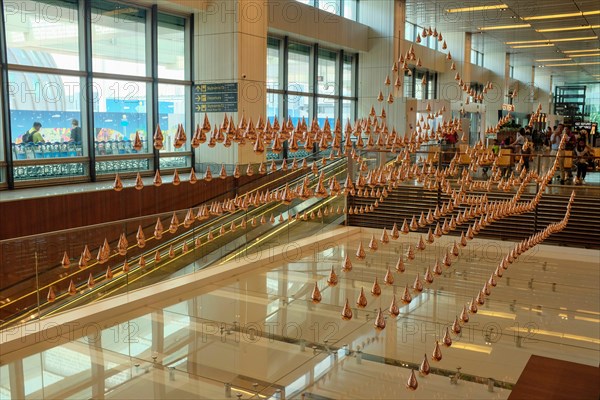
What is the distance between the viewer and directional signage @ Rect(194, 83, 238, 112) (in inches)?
500

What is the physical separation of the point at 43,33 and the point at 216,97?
148 inches

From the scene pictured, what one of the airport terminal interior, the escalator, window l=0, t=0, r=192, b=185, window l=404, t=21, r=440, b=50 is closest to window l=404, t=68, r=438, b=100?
window l=404, t=21, r=440, b=50

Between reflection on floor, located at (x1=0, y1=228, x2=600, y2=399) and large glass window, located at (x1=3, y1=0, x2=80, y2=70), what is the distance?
17.1 feet

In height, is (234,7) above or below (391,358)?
above

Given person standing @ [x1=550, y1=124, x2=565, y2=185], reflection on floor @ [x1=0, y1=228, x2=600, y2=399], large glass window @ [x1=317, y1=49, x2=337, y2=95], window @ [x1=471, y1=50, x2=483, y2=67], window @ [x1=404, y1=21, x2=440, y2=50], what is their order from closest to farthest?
reflection on floor @ [x1=0, y1=228, x2=600, y2=399] < person standing @ [x1=550, y1=124, x2=565, y2=185] < large glass window @ [x1=317, y1=49, x2=337, y2=95] < window @ [x1=404, y1=21, x2=440, y2=50] < window @ [x1=471, y1=50, x2=483, y2=67]

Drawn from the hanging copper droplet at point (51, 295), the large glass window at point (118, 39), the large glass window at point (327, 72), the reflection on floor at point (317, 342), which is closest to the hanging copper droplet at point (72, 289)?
the hanging copper droplet at point (51, 295)

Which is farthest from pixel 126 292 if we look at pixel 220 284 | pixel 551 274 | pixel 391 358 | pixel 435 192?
pixel 435 192

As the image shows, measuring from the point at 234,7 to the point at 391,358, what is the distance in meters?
9.01

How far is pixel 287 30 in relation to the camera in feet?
52.1

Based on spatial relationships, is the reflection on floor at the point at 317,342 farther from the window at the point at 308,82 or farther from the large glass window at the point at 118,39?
the window at the point at 308,82

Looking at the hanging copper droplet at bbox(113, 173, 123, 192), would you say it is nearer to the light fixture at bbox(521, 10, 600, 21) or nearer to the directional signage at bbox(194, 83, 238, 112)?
the directional signage at bbox(194, 83, 238, 112)

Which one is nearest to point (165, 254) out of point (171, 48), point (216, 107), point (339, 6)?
point (216, 107)

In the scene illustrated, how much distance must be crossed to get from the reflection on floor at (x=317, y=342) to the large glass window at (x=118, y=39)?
5402 mm

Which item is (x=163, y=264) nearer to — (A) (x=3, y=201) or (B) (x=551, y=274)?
(A) (x=3, y=201)
